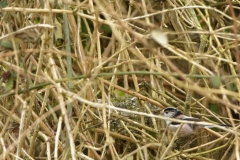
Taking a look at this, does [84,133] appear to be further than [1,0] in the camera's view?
Yes

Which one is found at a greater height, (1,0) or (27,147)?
(1,0)

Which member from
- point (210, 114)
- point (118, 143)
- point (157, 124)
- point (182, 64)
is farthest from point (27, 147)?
point (182, 64)

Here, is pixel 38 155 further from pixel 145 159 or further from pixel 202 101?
pixel 202 101

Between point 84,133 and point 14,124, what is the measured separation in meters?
0.37

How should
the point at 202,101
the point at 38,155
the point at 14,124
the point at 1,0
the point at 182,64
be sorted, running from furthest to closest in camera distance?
the point at 182,64 < the point at 202,101 < the point at 38,155 < the point at 14,124 < the point at 1,0

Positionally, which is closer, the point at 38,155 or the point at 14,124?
the point at 14,124

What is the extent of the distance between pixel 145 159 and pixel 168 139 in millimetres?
253

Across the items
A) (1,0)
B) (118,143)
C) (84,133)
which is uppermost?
(1,0)

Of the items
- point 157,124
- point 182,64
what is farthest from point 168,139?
point 182,64

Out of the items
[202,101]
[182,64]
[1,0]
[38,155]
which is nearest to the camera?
[1,0]

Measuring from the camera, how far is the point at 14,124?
2525 millimetres

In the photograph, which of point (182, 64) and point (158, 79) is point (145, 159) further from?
point (182, 64)

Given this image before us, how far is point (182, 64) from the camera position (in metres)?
3.82

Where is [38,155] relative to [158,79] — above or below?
below
